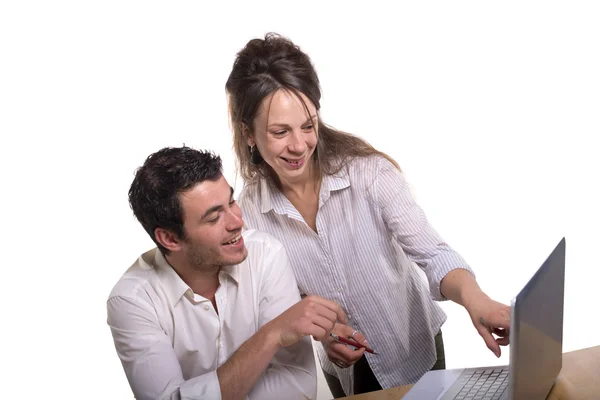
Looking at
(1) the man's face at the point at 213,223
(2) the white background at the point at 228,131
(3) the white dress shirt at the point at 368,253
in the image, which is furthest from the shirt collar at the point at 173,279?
(2) the white background at the point at 228,131

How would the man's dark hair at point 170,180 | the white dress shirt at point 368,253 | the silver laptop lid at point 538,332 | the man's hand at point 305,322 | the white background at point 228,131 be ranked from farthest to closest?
the white background at point 228,131 < the white dress shirt at point 368,253 < the man's dark hair at point 170,180 < the man's hand at point 305,322 < the silver laptop lid at point 538,332

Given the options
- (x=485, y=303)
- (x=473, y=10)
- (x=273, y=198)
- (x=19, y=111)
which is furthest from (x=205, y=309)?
(x=473, y=10)

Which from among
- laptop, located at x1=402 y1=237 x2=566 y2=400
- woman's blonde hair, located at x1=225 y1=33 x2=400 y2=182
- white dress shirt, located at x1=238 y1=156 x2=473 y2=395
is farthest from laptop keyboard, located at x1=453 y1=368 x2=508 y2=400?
woman's blonde hair, located at x1=225 y1=33 x2=400 y2=182

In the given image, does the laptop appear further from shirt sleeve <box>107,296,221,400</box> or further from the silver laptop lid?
shirt sleeve <box>107,296,221,400</box>

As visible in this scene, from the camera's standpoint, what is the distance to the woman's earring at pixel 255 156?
7.79ft

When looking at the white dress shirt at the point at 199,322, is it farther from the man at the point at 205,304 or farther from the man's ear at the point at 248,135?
the man's ear at the point at 248,135

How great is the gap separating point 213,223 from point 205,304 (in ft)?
0.84

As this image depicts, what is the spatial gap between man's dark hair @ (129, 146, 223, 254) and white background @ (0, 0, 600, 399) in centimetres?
288

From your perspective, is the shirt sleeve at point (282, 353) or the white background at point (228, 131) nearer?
the shirt sleeve at point (282, 353)

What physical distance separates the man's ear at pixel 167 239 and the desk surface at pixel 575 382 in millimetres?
630

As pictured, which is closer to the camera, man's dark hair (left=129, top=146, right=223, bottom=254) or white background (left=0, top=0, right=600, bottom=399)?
man's dark hair (left=129, top=146, right=223, bottom=254)

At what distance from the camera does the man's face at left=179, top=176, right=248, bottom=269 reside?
207 centimetres

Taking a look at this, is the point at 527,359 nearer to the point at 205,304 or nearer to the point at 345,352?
the point at 345,352

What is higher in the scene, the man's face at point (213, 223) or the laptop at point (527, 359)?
the man's face at point (213, 223)
